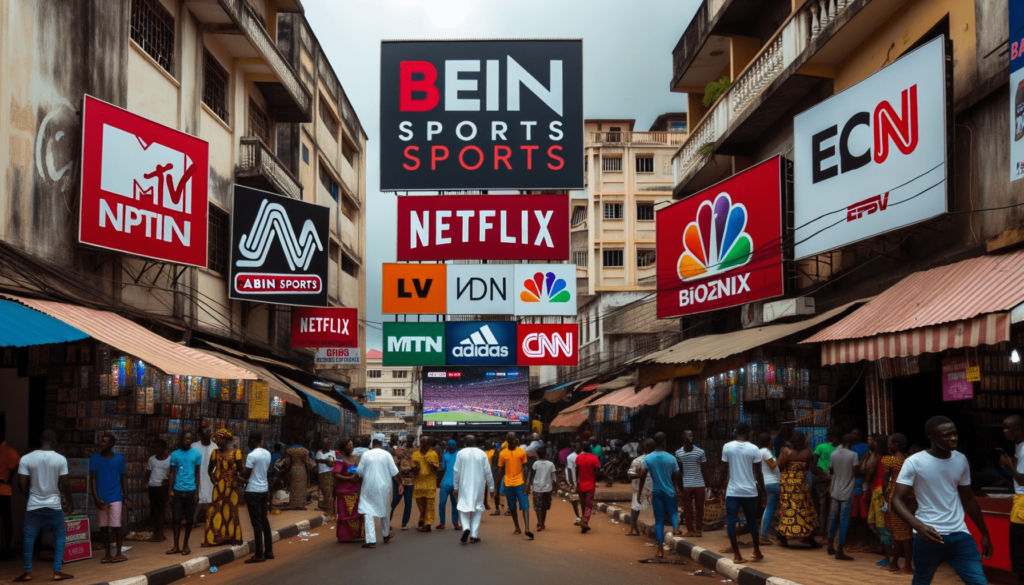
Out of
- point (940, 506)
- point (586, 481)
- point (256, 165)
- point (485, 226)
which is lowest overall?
point (586, 481)

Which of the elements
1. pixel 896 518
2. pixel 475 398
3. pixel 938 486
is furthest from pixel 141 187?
pixel 475 398

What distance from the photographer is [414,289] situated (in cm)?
2598

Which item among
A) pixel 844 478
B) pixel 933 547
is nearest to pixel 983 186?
pixel 844 478

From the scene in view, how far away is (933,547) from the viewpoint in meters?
6.58

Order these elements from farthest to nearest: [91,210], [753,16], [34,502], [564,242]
Answer: [564,242], [753,16], [91,210], [34,502]

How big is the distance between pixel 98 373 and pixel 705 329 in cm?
1486

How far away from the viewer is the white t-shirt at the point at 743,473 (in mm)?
11562

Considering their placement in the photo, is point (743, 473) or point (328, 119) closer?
point (743, 473)

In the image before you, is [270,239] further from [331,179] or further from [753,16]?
[331,179]

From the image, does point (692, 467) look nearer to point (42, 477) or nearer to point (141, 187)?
point (42, 477)

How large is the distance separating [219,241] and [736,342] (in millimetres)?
13295

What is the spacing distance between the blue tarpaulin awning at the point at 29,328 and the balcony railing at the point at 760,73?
40.6 ft

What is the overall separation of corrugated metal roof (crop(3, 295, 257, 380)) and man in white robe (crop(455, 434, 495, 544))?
3562 mm

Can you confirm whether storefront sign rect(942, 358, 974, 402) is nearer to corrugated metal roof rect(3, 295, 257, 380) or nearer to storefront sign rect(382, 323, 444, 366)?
corrugated metal roof rect(3, 295, 257, 380)
